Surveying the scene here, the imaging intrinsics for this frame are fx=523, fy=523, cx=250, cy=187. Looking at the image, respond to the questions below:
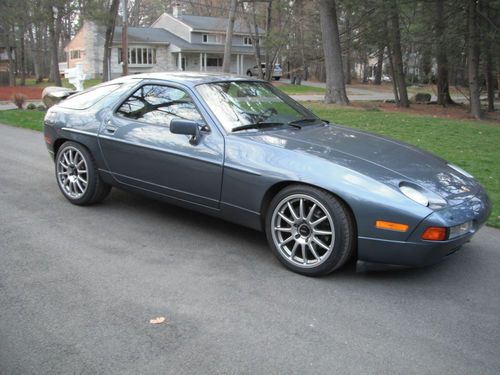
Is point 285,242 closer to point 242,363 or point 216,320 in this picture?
point 216,320

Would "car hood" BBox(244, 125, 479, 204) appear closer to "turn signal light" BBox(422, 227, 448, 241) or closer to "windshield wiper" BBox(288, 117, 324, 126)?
"windshield wiper" BBox(288, 117, 324, 126)

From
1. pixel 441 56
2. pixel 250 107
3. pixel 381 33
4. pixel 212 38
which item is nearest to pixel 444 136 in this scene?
pixel 250 107

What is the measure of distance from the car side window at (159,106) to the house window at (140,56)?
53.6m

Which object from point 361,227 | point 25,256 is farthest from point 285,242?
point 25,256

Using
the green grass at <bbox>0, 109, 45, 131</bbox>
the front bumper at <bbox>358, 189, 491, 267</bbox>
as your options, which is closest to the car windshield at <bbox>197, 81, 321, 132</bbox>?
the front bumper at <bbox>358, 189, 491, 267</bbox>

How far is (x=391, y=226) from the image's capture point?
12.0ft

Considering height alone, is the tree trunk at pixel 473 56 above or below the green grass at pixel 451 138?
above

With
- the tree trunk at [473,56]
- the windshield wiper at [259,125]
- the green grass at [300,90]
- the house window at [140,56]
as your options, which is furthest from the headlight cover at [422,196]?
the house window at [140,56]

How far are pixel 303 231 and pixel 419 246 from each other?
86 centimetres

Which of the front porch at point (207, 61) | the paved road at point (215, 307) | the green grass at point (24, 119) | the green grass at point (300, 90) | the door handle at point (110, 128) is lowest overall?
the paved road at point (215, 307)

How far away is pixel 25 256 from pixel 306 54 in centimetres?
3470

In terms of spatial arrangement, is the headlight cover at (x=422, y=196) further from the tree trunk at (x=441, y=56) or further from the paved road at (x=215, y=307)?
the tree trunk at (x=441, y=56)

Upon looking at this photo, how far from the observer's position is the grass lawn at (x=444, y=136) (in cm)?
774

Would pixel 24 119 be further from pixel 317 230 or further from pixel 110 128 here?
pixel 317 230
